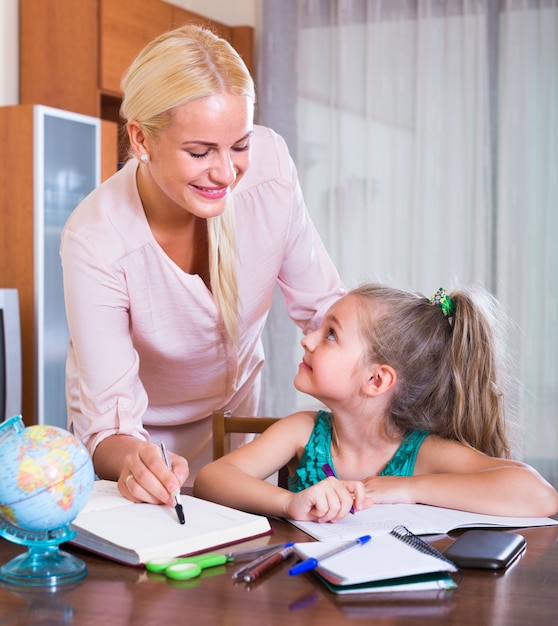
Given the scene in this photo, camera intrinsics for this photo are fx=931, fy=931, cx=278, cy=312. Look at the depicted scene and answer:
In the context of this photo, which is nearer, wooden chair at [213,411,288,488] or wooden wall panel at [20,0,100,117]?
wooden chair at [213,411,288,488]

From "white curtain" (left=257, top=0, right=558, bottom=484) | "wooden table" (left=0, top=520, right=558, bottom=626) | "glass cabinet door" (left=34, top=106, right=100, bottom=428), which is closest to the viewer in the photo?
"wooden table" (left=0, top=520, right=558, bottom=626)

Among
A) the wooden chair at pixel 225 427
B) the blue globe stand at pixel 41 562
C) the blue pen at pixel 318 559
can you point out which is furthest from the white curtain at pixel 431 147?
the blue globe stand at pixel 41 562

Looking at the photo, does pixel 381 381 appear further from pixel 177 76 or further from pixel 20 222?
pixel 20 222

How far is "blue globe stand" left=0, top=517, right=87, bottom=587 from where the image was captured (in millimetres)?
1061

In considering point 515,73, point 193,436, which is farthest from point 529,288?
point 193,436

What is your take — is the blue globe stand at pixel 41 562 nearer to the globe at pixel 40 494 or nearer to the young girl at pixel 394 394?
the globe at pixel 40 494

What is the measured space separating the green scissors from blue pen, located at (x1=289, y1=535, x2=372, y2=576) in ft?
0.31

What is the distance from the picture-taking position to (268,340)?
5.00m

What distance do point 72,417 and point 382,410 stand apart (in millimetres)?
624

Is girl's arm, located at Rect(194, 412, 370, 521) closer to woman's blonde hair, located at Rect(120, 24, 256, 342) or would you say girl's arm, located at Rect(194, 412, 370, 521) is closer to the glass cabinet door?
woman's blonde hair, located at Rect(120, 24, 256, 342)

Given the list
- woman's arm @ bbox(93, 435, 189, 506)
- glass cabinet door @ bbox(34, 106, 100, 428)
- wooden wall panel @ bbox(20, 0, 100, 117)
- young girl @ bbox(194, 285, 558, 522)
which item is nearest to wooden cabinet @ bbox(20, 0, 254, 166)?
wooden wall panel @ bbox(20, 0, 100, 117)

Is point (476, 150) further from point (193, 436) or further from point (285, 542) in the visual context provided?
point (285, 542)

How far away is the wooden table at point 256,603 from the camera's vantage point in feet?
3.16

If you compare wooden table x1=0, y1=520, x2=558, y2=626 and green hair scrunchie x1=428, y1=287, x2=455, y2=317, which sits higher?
green hair scrunchie x1=428, y1=287, x2=455, y2=317
